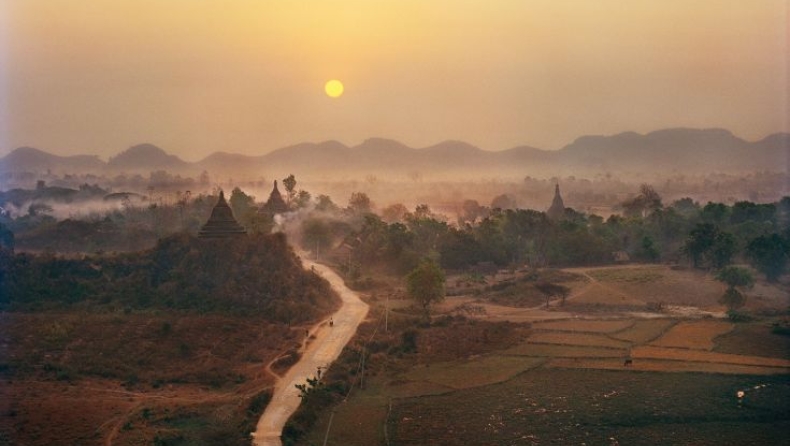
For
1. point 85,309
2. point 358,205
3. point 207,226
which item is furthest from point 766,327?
point 358,205

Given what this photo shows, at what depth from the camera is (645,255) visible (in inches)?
2495

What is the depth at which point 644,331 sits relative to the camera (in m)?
39.6

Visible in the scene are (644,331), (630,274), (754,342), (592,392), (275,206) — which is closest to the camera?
(592,392)

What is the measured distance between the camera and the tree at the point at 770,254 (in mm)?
53500

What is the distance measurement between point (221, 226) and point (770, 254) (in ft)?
140

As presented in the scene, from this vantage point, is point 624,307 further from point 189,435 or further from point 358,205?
point 358,205

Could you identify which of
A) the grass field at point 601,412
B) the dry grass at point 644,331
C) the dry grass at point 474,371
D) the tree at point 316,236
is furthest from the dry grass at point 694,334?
Answer: the tree at point 316,236

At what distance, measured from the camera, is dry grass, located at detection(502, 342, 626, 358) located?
3441 centimetres

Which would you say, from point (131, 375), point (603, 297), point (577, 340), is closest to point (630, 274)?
point (603, 297)

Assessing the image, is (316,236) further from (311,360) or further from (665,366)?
(665,366)

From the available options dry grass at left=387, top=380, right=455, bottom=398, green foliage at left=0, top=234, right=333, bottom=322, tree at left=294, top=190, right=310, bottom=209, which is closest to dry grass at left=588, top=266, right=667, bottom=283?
green foliage at left=0, top=234, right=333, bottom=322

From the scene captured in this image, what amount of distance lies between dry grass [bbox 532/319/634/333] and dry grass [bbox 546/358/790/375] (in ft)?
21.3

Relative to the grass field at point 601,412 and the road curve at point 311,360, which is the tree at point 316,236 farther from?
the grass field at point 601,412

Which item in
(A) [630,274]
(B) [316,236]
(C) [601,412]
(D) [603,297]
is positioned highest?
(B) [316,236]
